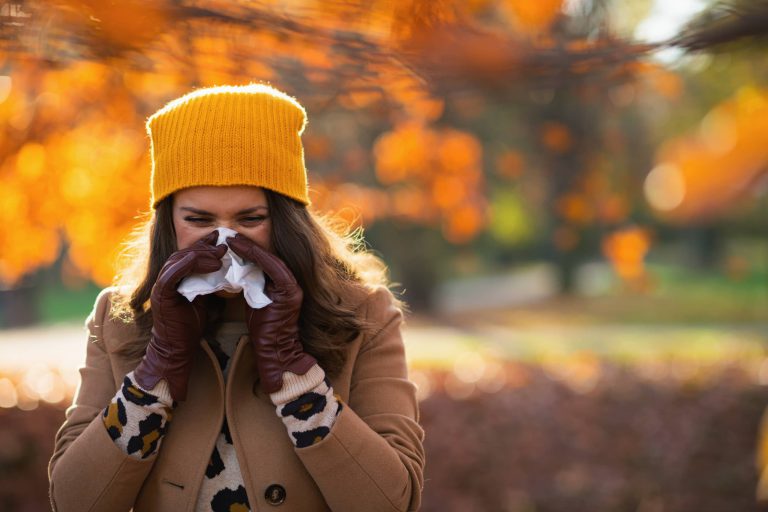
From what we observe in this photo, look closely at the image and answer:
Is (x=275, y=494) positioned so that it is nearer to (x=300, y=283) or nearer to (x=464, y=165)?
(x=300, y=283)

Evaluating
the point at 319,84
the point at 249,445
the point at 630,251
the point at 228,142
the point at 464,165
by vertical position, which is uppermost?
the point at 319,84

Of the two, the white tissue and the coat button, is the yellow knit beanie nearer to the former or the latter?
the white tissue

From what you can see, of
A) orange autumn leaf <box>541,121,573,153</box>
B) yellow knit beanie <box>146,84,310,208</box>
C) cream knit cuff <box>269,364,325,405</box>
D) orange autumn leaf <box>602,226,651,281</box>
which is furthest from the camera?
orange autumn leaf <box>602,226,651,281</box>

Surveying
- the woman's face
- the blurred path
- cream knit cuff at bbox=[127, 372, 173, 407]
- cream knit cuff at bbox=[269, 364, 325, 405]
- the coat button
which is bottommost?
the blurred path

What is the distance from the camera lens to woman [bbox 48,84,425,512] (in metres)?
2.07

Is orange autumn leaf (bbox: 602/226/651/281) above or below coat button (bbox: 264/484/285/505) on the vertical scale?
below

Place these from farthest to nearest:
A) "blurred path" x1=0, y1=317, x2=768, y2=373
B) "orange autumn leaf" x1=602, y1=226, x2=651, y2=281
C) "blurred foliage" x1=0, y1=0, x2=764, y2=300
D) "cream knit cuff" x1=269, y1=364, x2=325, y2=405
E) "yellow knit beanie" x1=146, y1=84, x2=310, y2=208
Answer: "blurred path" x1=0, y1=317, x2=768, y2=373 < "orange autumn leaf" x1=602, y1=226, x2=651, y2=281 < "yellow knit beanie" x1=146, y1=84, x2=310, y2=208 < "cream knit cuff" x1=269, y1=364, x2=325, y2=405 < "blurred foliage" x1=0, y1=0, x2=764, y2=300

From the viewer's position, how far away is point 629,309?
74.7 feet

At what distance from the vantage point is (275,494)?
2.12 m

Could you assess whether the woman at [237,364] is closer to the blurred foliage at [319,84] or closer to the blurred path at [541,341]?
the blurred foliage at [319,84]

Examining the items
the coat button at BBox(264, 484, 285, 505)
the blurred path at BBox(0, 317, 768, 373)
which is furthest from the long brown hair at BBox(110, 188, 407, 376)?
the blurred path at BBox(0, 317, 768, 373)

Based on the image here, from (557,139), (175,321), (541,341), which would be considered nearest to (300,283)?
(175,321)

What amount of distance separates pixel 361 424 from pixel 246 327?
1.39 ft

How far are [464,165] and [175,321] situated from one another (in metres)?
6.08
